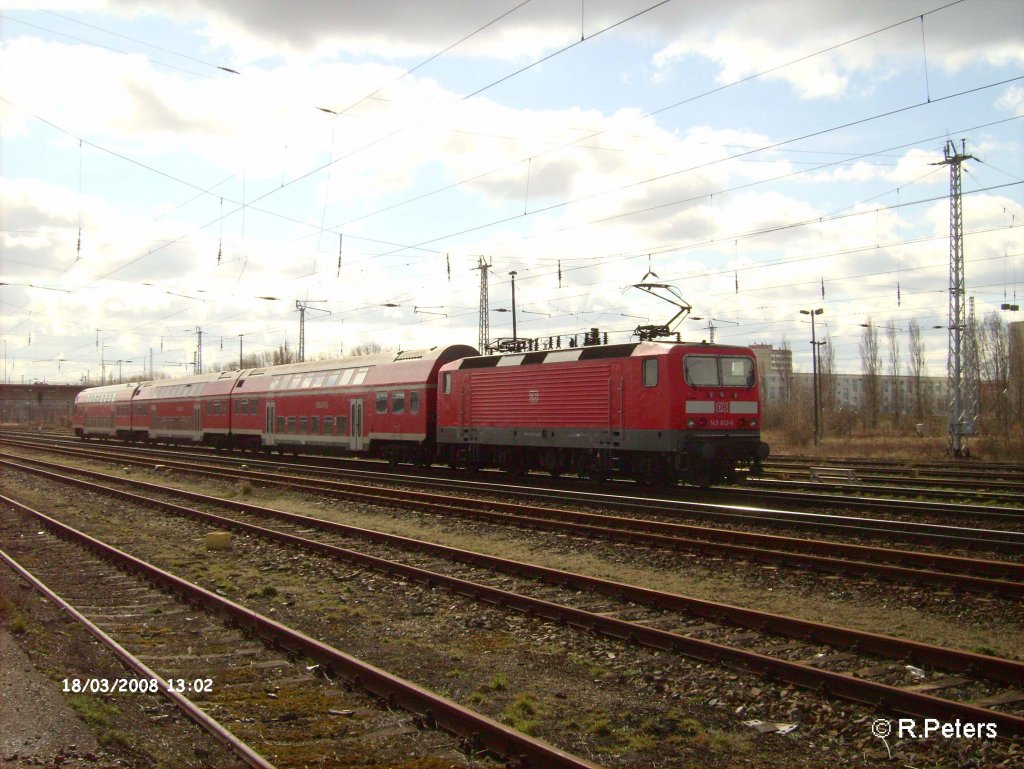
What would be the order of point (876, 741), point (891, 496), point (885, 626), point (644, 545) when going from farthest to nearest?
point (891, 496), point (644, 545), point (885, 626), point (876, 741)

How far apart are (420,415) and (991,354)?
62504 mm

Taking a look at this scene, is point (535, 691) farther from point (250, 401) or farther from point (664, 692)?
point (250, 401)

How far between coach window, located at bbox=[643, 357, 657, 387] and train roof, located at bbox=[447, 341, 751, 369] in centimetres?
17

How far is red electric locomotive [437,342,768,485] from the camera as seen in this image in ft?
62.0

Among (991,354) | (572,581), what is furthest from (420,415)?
(991,354)

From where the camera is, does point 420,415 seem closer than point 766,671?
No

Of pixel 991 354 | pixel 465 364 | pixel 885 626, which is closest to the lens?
pixel 885 626

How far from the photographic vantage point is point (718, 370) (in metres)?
19.7

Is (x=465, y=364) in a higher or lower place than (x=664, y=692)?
higher

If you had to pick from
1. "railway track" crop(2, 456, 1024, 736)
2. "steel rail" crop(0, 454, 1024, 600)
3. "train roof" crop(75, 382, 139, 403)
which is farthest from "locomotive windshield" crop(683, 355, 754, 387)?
"train roof" crop(75, 382, 139, 403)

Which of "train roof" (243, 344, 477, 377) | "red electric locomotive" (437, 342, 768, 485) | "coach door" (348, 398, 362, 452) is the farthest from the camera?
"coach door" (348, 398, 362, 452)

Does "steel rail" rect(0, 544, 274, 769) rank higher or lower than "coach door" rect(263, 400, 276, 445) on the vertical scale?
lower

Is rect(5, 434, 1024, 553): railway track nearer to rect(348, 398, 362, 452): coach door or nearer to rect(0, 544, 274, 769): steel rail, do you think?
rect(348, 398, 362, 452): coach door

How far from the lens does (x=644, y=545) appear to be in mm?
13445
